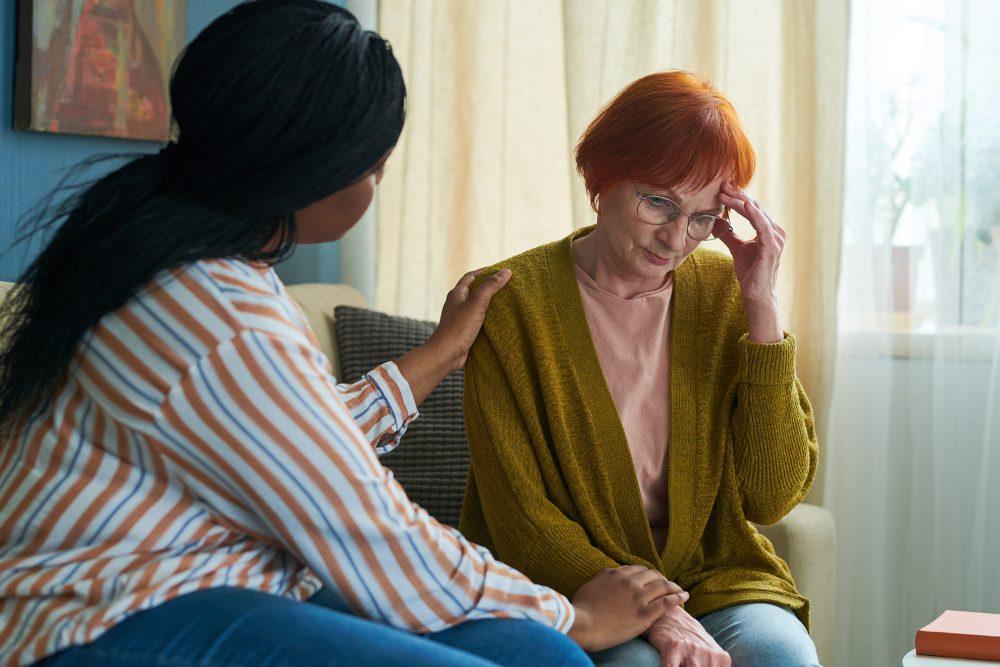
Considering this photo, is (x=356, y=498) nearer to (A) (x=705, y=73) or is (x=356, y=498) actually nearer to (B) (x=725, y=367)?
(B) (x=725, y=367)

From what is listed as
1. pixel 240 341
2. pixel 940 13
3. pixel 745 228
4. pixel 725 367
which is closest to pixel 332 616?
pixel 240 341

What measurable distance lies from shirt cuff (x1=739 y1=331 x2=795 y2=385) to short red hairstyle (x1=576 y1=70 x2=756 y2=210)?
→ 0.84 ft

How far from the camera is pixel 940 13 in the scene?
2.31m

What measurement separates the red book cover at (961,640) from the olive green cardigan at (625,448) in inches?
7.6

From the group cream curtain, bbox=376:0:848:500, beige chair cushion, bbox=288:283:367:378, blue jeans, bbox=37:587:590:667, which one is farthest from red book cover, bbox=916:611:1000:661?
beige chair cushion, bbox=288:283:367:378

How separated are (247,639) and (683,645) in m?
0.68

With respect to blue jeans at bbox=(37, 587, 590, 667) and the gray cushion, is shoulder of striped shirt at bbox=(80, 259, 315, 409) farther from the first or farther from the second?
the gray cushion

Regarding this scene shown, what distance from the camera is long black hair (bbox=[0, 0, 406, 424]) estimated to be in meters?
0.99

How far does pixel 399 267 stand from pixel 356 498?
1.89 m

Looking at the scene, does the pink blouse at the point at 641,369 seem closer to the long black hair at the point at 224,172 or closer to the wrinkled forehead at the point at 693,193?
the wrinkled forehead at the point at 693,193

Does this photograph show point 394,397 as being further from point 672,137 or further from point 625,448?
point 672,137

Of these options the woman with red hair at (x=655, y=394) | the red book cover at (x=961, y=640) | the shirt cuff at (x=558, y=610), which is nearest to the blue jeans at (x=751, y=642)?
the woman with red hair at (x=655, y=394)

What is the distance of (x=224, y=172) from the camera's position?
1.03 m

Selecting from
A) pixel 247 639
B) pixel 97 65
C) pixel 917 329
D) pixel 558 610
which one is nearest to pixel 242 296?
pixel 247 639
